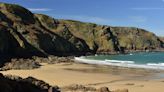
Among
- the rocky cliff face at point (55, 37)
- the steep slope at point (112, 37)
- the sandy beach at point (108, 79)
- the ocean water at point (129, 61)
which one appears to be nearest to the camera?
the sandy beach at point (108, 79)

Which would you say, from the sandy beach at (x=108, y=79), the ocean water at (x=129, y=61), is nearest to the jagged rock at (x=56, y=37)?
the ocean water at (x=129, y=61)

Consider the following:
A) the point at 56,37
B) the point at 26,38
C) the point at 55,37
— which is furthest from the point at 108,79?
the point at 56,37

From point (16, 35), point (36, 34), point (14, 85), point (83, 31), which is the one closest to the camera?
point (14, 85)

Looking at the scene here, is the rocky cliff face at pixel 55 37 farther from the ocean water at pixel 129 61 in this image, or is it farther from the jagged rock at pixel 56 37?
the ocean water at pixel 129 61

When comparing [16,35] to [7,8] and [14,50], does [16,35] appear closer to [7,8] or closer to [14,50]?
[14,50]

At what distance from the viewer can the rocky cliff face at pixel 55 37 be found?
7750 centimetres

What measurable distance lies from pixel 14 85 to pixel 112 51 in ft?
420

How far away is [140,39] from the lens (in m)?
176

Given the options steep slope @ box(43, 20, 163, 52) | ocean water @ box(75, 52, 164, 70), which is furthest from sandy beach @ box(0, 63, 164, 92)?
steep slope @ box(43, 20, 163, 52)

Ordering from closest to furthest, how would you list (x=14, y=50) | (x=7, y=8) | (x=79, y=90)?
1. (x=79, y=90)
2. (x=14, y=50)
3. (x=7, y=8)

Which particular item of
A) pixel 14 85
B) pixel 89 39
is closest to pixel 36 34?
pixel 89 39

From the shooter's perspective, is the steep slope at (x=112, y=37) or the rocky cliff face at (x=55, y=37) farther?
the steep slope at (x=112, y=37)

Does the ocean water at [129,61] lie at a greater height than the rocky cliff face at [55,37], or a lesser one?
lesser

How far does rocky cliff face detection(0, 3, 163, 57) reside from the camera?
77.5 meters
